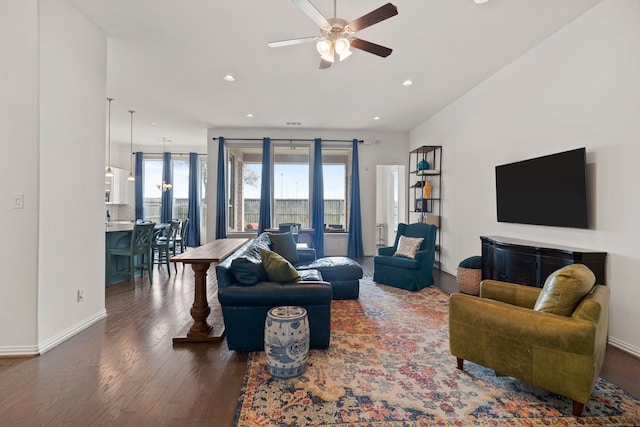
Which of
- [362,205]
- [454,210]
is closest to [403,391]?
[454,210]

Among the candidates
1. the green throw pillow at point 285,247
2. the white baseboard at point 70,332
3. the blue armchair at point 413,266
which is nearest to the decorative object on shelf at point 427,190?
the blue armchair at point 413,266

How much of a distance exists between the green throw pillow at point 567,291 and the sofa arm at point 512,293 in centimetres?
42

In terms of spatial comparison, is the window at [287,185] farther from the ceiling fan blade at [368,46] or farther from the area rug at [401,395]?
the area rug at [401,395]

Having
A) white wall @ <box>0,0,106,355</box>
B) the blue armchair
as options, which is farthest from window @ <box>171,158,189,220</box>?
the blue armchair

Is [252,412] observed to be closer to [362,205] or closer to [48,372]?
[48,372]

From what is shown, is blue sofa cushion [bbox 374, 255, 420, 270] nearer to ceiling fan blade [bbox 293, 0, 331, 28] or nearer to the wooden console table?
the wooden console table

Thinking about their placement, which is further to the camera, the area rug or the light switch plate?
the light switch plate

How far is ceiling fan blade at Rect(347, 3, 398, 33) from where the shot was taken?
6.75 ft

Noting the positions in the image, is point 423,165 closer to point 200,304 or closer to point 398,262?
point 398,262

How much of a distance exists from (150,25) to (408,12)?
2.72 meters

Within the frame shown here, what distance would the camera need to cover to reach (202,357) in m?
2.41

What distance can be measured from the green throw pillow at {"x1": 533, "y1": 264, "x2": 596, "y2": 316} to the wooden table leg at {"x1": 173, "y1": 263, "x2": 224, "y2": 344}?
2.71 metres

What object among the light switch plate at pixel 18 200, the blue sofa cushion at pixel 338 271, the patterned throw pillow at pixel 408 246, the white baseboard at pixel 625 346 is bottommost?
the white baseboard at pixel 625 346

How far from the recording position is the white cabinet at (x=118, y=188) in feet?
25.8
